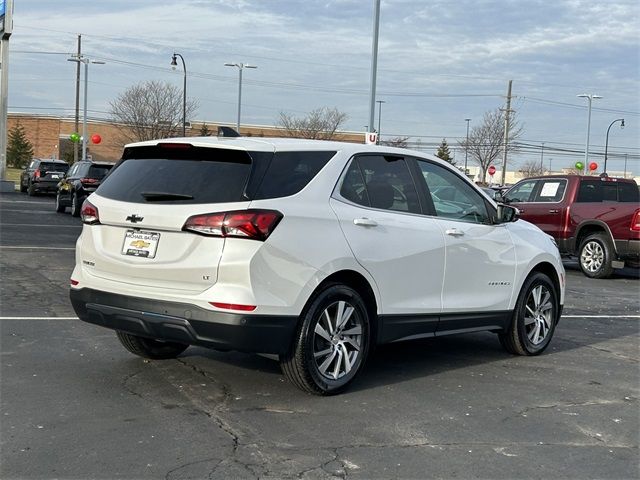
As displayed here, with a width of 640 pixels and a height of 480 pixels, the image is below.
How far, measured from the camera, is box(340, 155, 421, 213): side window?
5.80m

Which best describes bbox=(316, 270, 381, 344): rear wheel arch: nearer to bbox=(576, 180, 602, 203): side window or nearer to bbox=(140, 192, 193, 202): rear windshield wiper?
bbox=(140, 192, 193, 202): rear windshield wiper

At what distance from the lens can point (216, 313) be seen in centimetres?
498

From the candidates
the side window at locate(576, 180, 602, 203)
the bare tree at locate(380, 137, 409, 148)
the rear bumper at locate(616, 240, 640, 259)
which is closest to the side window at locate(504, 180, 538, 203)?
the side window at locate(576, 180, 602, 203)

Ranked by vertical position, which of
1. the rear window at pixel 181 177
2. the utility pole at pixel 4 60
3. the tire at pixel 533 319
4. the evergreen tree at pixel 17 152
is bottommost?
the tire at pixel 533 319

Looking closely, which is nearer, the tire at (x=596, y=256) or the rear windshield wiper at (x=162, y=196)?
the rear windshield wiper at (x=162, y=196)

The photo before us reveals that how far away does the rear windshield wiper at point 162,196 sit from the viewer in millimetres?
5238

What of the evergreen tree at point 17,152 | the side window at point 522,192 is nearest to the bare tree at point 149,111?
the evergreen tree at point 17,152

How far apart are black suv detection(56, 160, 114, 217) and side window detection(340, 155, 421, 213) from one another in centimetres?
1588

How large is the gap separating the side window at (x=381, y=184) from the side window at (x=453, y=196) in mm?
259

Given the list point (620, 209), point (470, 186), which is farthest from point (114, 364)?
point (620, 209)

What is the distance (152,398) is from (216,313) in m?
0.86

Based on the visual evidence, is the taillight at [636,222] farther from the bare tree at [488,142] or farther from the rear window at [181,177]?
the bare tree at [488,142]

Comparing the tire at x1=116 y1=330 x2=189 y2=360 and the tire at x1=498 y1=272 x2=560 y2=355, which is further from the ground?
the tire at x1=498 y1=272 x2=560 y2=355

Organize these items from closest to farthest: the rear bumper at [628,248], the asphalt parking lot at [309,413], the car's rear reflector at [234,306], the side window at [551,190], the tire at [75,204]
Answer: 1. the asphalt parking lot at [309,413]
2. the car's rear reflector at [234,306]
3. the rear bumper at [628,248]
4. the side window at [551,190]
5. the tire at [75,204]
